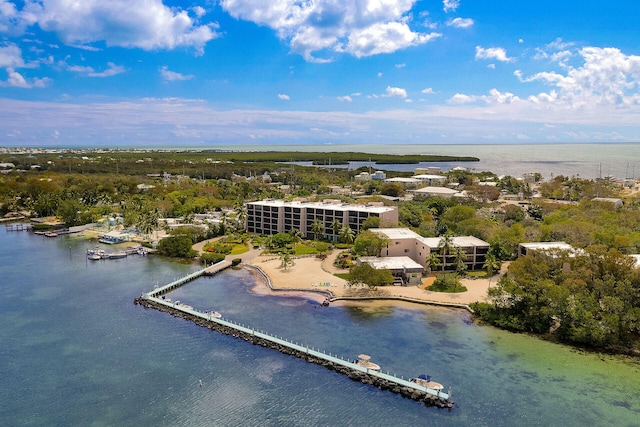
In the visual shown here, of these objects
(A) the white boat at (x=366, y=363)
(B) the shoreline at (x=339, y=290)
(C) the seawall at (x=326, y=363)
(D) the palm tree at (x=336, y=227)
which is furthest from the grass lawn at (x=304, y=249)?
(A) the white boat at (x=366, y=363)

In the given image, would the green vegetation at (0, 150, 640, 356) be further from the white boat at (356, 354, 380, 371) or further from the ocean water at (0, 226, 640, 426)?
the white boat at (356, 354, 380, 371)

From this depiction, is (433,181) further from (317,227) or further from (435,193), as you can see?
(317,227)

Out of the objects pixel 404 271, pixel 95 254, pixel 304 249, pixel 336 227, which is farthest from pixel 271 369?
pixel 95 254

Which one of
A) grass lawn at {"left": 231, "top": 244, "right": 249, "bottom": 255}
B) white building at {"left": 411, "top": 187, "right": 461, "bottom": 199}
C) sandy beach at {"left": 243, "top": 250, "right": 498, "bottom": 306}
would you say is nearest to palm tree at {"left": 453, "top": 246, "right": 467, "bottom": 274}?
sandy beach at {"left": 243, "top": 250, "right": 498, "bottom": 306}

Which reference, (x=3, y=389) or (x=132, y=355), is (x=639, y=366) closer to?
(x=132, y=355)

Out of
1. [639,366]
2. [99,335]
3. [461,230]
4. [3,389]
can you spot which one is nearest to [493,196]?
[461,230]
